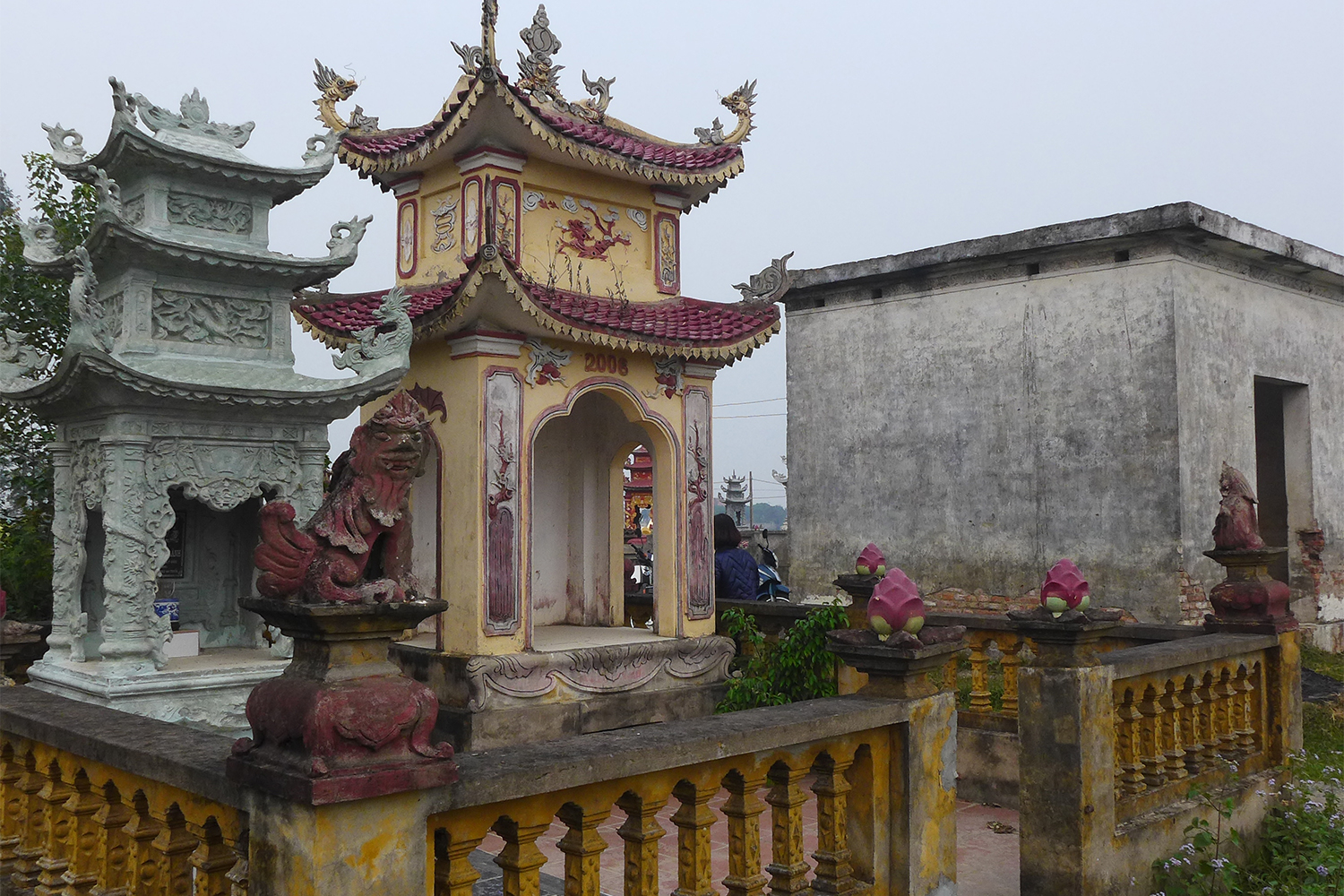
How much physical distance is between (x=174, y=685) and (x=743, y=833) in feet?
18.5

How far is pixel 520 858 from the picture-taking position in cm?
319

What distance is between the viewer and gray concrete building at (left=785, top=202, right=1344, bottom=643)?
37.8ft

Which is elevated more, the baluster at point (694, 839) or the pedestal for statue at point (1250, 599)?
the pedestal for statue at point (1250, 599)

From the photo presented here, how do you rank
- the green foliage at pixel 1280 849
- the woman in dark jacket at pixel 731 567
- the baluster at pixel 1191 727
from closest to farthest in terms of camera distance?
the green foliage at pixel 1280 849, the baluster at pixel 1191 727, the woman in dark jacket at pixel 731 567

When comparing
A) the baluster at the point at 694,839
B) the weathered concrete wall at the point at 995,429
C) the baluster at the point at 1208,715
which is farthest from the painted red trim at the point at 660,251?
the baluster at the point at 694,839

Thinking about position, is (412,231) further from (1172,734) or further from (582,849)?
(582,849)

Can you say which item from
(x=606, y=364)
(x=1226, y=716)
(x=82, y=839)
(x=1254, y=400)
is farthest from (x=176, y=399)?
(x=1254, y=400)

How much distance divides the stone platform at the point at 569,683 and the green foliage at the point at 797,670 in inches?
16.4

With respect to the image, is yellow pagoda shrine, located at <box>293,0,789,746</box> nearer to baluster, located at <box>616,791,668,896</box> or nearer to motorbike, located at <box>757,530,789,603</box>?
motorbike, located at <box>757,530,789,603</box>

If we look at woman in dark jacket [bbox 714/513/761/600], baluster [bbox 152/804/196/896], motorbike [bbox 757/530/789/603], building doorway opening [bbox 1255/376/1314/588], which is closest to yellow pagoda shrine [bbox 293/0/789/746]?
woman in dark jacket [bbox 714/513/761/600]

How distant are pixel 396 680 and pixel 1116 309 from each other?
10952mm

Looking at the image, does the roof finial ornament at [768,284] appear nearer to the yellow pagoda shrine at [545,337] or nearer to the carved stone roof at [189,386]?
the yellow pagoda shrine at [545,337]

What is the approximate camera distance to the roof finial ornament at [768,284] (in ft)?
33.3

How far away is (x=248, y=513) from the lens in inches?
361
